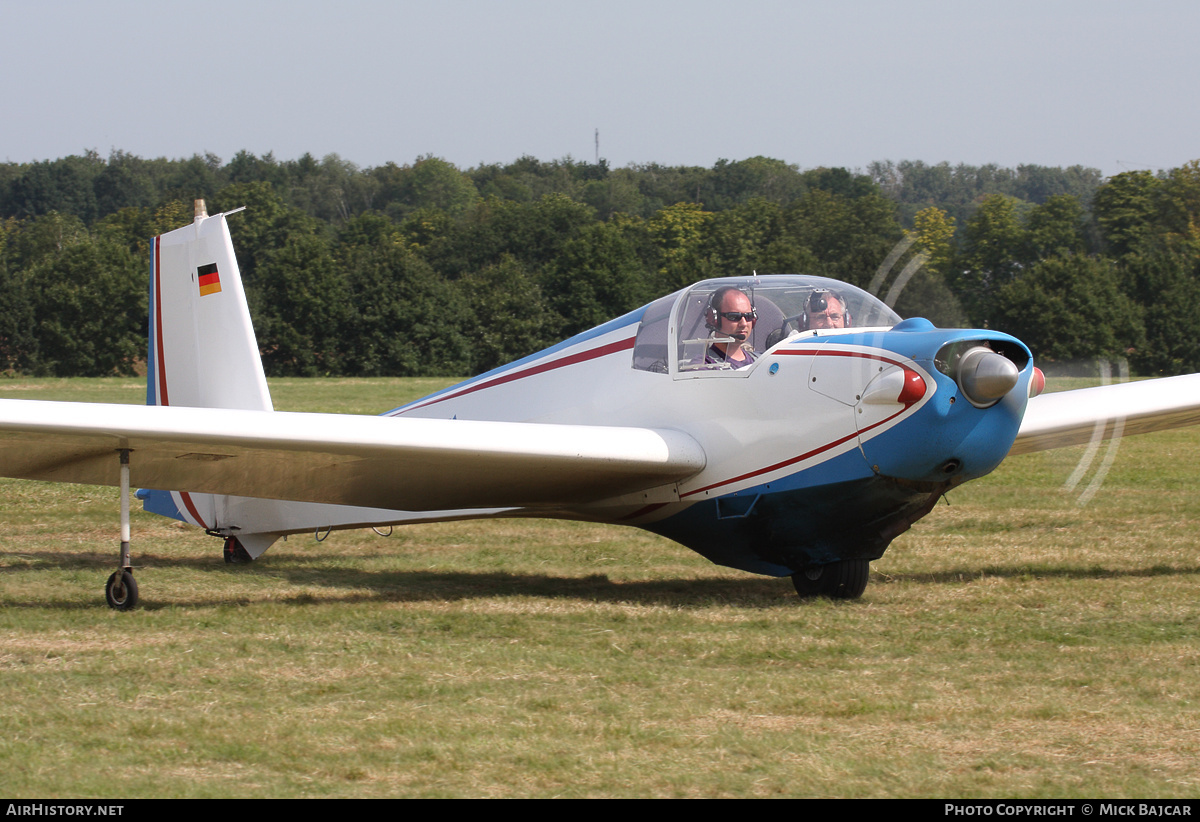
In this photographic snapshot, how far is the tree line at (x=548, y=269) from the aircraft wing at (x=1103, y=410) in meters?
0.52

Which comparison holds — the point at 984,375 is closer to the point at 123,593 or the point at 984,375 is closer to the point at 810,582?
the point at 810,582

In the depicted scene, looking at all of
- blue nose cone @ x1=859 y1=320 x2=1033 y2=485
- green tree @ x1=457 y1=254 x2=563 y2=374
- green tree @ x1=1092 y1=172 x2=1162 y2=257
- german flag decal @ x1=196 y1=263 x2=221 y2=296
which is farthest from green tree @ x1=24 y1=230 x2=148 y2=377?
blue nose cone @ x1=859 y1=320 x2=1033 y2=485

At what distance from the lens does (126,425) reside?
7.14m

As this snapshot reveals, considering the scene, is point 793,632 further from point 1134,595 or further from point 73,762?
point 73,762

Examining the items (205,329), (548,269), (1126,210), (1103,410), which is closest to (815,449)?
(1103,410)

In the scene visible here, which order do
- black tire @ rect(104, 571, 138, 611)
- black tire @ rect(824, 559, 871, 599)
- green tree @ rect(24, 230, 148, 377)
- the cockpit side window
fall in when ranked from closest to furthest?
1. black tire @ rect(104, 571, 138, 611)
2. black tire @ rect(824, 559, 871, 599)
3. the cockpit side window
4. green tree @ rect(24, 230, 148, 377)

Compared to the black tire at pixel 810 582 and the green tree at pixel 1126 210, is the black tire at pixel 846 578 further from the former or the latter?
the green tree at pixel 1126 210

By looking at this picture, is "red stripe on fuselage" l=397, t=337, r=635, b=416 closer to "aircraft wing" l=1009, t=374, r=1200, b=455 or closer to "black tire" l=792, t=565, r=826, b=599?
"black tire" l=792, t=565, r=826, b=599

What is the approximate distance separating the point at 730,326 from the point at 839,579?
6.13 feet

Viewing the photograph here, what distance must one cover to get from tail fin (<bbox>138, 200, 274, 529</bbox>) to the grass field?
1.43 metres

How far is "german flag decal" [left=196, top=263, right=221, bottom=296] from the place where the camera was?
34.0 feet

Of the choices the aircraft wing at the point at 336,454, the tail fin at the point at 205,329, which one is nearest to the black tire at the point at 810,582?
the aircraft wing at the point at 336,454

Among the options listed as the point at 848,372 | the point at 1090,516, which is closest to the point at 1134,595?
the point at 848,372
